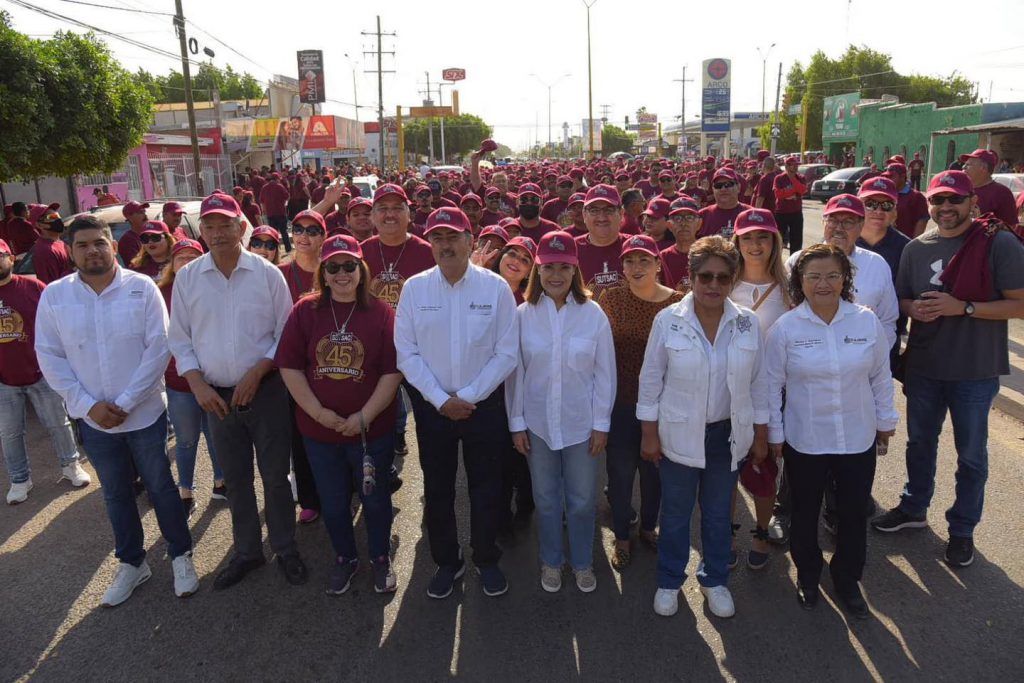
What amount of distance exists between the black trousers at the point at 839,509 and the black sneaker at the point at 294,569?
2.71 meters

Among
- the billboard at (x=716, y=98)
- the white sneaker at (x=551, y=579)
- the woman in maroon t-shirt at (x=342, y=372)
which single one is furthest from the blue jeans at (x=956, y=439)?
the billboard at (x=716, y=98)

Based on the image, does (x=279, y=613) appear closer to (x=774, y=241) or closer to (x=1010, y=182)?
(x=774, y=241)

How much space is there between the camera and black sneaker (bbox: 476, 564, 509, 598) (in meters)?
3.80

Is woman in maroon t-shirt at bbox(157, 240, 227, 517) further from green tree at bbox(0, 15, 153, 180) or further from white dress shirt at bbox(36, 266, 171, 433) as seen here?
green tree at bbox(0, 15, 153, 180)

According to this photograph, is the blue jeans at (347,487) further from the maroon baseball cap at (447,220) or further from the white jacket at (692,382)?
the white jacket at (692,382)

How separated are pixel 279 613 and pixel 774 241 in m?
3.39

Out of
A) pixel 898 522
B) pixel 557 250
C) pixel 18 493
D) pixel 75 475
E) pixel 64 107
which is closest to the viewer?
pixel 557 250

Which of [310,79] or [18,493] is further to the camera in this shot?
[310,79]

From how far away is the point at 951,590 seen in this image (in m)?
3.68

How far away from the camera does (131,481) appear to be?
389 centimetres

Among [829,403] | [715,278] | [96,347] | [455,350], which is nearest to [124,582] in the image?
[96,347]

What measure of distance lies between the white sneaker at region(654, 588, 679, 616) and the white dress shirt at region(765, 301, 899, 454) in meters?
0.99

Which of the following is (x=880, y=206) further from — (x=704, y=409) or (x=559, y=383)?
(x=559, y=383)

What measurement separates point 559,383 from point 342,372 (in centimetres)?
113
